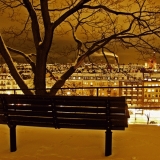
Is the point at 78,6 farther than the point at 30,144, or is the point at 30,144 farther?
the point at 78,6

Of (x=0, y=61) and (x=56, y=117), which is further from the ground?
(x=0, y=61)

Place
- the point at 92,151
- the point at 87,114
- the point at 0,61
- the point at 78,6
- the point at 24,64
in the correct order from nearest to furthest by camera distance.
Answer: the point at 87,114
the point at 92,151
the point at 78,6
the point at 0,61
the point at 24,64

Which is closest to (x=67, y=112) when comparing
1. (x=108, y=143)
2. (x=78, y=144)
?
(x=108, y=143)

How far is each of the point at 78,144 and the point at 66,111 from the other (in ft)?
3.34

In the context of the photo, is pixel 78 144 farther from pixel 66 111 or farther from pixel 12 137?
pixel 12 137

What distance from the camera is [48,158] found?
4512 mm

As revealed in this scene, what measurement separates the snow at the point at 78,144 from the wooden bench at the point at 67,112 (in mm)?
265

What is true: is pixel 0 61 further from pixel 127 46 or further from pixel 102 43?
pixel 127 46

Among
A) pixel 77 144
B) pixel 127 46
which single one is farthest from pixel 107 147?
pixel 127 46

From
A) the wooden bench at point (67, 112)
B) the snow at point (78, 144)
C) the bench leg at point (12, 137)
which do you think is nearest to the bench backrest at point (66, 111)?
the wooden bench at point (67, 112)

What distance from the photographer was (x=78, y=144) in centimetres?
522

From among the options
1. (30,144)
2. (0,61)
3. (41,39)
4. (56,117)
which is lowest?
(30,144)

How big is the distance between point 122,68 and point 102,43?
4.14ft

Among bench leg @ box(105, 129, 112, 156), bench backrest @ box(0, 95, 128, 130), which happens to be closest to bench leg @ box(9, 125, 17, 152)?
bench backrest @ box(0, 95, 128, 130)
